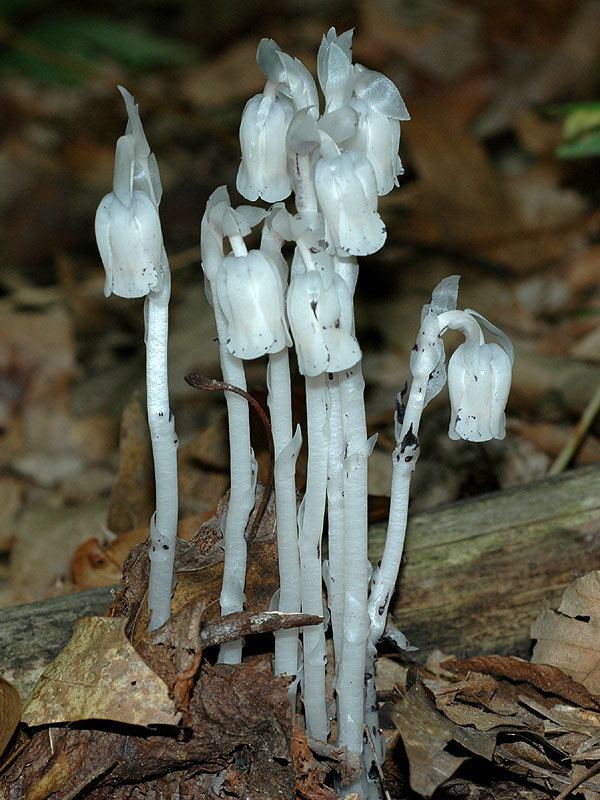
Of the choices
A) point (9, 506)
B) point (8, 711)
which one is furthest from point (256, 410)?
point (9, 506)

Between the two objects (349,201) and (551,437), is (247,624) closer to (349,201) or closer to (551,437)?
(349,201)

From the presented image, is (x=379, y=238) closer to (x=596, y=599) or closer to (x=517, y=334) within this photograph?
(x=596, y=599)

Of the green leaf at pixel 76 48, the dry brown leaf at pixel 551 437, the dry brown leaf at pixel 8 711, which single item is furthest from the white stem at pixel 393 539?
the green leaf at pixel 76 48

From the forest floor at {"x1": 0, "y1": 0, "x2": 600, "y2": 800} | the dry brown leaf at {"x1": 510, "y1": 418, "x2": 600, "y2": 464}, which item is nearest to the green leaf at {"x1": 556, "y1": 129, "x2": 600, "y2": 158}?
the forest floor at {"x1": 0, "y1": 0, "x2": 600, "y2": 800}

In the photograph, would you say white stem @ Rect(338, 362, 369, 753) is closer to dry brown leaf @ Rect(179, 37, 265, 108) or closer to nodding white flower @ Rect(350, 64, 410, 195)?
nodding white flower @ Rect(350, 64, 410, 195)

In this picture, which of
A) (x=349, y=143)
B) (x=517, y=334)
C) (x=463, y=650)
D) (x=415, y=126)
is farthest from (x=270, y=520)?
(x=415, y=126)

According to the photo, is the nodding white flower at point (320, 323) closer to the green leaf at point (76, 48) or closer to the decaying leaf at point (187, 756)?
the decaying leaf at point (187, 756)
